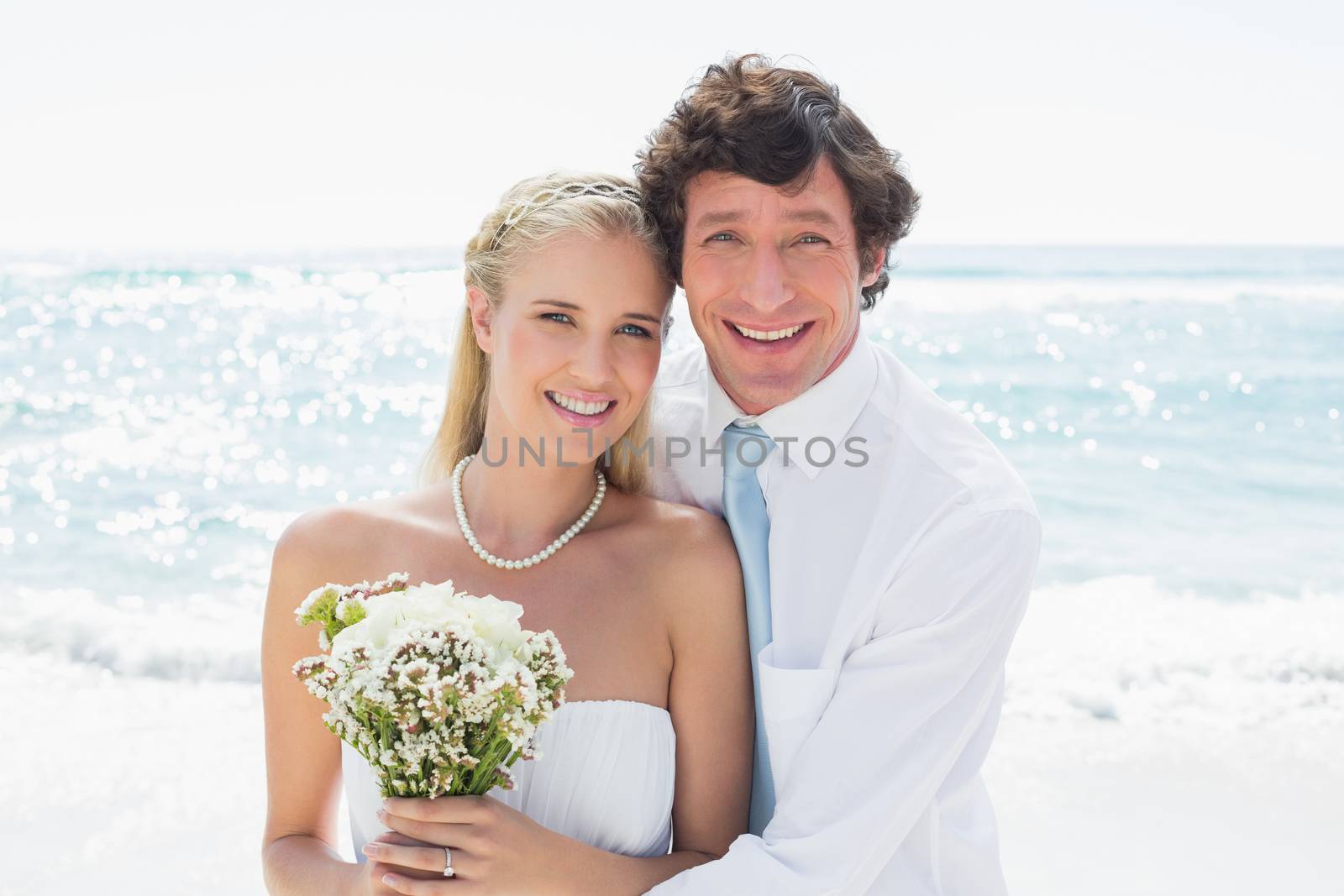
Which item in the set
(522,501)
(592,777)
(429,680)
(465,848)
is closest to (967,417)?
(522,501)

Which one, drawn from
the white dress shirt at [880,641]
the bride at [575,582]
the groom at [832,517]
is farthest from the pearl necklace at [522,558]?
the white dress shirt at [880,641]

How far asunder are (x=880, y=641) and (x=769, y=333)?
0.82m

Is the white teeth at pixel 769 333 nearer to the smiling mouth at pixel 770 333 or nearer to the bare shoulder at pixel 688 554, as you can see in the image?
the smiling mouth at pixel 770 333

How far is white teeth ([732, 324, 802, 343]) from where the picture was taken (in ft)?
9.63

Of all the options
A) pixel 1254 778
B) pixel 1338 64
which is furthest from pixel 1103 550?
pixel 1338 64

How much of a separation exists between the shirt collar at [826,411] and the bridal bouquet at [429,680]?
101cm

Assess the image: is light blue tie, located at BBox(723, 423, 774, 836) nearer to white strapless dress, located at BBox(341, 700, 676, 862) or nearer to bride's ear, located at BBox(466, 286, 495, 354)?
white strapless dress, located at BBox(341, 700, 676, 862)

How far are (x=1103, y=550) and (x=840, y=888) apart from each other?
7835 millimetres

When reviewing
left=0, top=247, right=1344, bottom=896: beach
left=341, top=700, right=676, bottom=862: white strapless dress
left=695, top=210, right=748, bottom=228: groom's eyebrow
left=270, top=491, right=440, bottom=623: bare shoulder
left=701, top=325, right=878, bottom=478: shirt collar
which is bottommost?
left=0, top=247, right=1344, bottom=896: beach

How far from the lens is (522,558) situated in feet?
9.69

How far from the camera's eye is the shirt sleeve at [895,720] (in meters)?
2.61

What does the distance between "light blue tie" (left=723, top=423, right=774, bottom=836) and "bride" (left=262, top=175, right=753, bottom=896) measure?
0.15ft

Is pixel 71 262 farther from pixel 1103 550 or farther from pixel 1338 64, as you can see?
pixel 1338 64

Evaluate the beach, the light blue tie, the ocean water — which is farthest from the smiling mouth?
the ocean water
